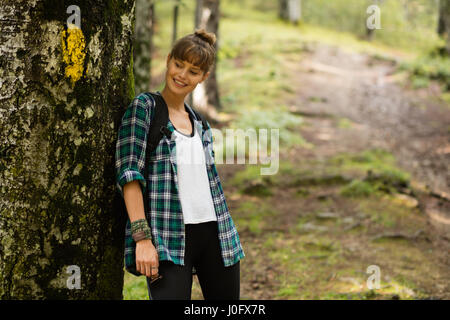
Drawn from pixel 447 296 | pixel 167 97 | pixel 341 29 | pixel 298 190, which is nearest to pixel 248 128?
pixel 298 190

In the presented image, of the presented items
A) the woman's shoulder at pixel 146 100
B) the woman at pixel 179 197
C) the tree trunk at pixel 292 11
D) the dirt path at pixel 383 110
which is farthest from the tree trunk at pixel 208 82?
the tree trunk at pixel 292 11

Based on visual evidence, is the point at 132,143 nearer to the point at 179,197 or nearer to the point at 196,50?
the point at 179,197

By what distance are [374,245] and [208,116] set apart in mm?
6279

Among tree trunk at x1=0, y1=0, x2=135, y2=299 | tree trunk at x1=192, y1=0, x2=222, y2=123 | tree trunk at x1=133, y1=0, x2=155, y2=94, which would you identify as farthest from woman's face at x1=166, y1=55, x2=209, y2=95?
tree trunk at x1=192, y1=0, x2=222, y2=123

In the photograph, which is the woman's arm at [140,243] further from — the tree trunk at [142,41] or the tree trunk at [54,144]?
the tree trunk at [142,41]

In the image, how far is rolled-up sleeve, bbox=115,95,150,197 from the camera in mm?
2336

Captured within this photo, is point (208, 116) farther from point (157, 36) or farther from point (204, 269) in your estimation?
point (157, 36)

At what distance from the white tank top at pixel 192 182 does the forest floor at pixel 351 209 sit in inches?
80.5

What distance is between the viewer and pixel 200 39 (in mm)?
2641

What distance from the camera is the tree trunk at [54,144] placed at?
2168 mm

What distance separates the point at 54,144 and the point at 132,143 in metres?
0.39

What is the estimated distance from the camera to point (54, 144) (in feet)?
7.36

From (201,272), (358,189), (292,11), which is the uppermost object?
(292,11)

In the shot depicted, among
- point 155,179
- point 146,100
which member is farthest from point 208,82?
point 155,179
